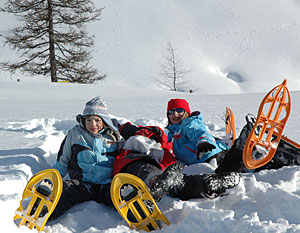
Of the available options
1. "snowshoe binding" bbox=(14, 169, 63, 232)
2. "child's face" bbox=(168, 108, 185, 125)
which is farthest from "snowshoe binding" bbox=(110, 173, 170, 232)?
"child's face" bbox=(168, 108, 185, 125)

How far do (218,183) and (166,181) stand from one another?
0.36m

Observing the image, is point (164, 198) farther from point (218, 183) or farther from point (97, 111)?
point (97, 111)

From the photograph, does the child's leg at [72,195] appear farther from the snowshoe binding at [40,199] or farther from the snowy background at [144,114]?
the snowshoe binding at [40,199]

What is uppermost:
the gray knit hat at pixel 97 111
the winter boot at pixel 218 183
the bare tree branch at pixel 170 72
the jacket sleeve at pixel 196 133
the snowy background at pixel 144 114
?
the gray knit hat at pixel 97 111

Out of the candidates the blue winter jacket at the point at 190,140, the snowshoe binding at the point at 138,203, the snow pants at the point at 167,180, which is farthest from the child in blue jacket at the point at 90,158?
the blue winter jacket at the point at 190,140

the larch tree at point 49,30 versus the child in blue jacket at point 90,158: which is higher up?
the larch tree at point 49,30

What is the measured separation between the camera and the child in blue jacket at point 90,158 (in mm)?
2407

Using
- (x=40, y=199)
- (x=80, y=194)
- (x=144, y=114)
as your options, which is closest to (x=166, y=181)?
(x=80, y=194)

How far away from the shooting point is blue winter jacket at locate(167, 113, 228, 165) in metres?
3.06

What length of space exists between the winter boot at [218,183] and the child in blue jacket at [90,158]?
70cm

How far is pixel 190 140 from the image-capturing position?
10.3 feet

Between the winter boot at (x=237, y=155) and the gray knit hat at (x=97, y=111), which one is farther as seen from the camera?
the gray knit hat at (x=97, y=111)

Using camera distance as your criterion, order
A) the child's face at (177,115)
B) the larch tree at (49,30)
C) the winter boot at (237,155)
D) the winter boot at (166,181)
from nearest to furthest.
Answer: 1. the winter boot at (166,181)
2. the winter boot at (237,155)
3. the child's face at (177,115)
4. the larch tree at (49,30)

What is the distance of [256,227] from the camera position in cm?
173
